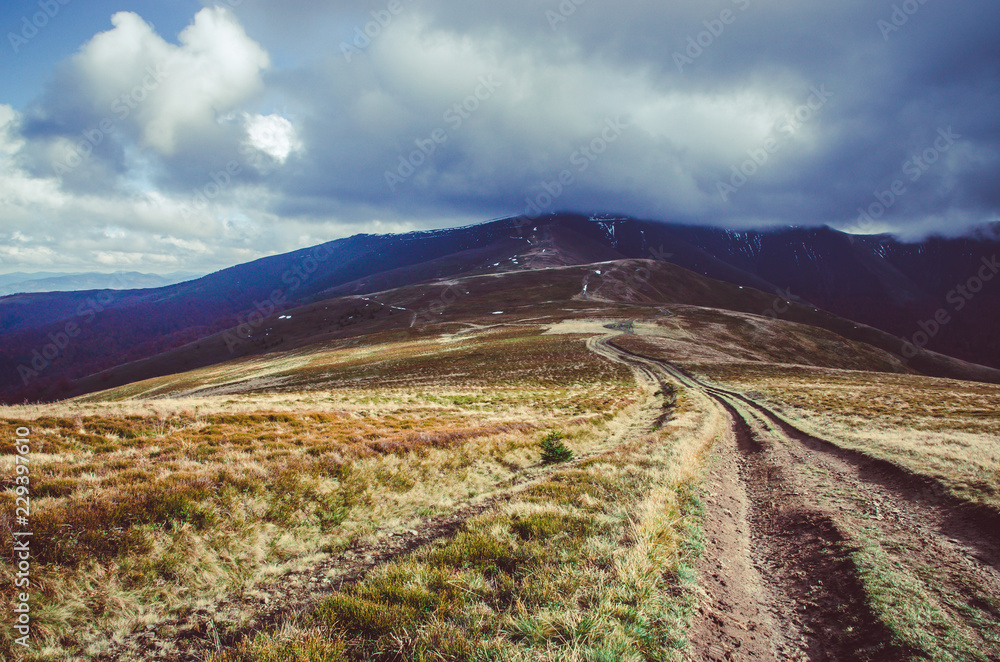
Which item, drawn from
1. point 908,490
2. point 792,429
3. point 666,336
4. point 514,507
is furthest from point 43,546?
point 666,336

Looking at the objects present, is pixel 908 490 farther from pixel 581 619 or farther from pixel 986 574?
pixel 581 619

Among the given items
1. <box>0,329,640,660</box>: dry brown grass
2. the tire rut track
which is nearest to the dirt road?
the tire rut track

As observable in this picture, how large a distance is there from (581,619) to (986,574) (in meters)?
7.54

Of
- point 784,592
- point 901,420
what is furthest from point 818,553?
point 901,420

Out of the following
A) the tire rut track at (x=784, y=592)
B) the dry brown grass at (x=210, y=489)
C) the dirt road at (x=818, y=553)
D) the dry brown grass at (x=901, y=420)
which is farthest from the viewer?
the dry brown grass at (x=901, y=420)

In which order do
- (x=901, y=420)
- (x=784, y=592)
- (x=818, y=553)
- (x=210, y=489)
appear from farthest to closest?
(x=901, y=420) < (x=210, y=489) < (x=818, y=553) < (x=784, y=592)

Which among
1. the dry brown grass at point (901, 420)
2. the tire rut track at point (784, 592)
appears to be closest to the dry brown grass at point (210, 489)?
the tire rut track at point (784, 592)

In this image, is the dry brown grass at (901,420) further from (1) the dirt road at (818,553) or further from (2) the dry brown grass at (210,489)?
(2) the dry brown grass at (210,489)

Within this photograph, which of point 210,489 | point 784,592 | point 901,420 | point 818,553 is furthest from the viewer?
point 901,420

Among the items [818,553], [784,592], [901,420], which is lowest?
[901,420]

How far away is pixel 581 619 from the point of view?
4906mm

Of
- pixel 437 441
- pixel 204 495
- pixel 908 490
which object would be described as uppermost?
pixel 204 495

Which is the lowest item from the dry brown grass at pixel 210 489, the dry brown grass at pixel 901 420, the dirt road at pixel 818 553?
the dry brown grass at pixel 901 420

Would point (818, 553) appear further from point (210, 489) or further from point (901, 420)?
point (901, 420)
